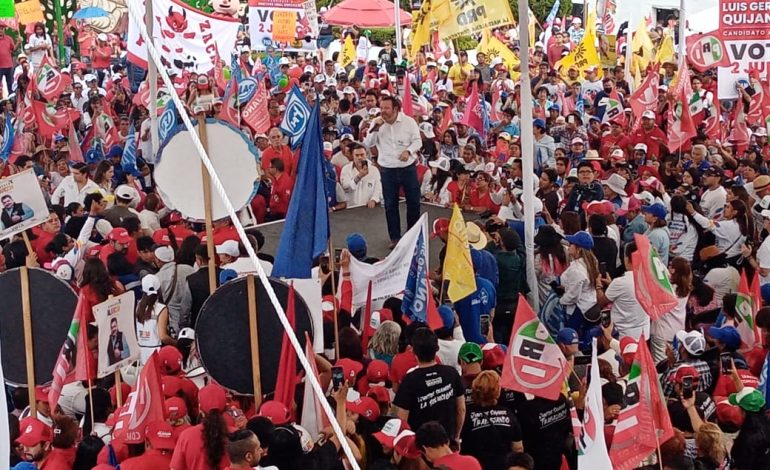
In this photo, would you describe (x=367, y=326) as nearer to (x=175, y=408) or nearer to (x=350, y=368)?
(x=350, y=368)

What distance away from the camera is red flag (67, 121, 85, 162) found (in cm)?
1487

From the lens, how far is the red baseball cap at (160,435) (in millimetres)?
6102

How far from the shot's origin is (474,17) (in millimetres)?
10602

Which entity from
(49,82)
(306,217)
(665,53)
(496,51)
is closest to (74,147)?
(49,82)

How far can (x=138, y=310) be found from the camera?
7945 mm

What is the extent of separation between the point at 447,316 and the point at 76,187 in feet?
17.5

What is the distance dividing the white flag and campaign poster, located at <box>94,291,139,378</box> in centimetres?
279

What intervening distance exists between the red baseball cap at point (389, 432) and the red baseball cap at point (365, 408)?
0.83 feet

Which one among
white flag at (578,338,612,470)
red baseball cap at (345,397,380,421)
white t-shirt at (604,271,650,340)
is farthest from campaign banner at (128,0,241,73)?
white flag at (578,338,612,470)

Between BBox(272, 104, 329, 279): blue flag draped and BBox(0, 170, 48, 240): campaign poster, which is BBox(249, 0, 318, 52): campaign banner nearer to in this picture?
BBox(0, 170, 48, 240): campaign poster

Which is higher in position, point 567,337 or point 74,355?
point 74,355

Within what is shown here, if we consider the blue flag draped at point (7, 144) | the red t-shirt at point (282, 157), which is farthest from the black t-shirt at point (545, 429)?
the blue flag draped at point (7, 144)

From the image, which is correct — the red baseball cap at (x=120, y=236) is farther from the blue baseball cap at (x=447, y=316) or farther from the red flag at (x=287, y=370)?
the red flag at (x=287, y=370)

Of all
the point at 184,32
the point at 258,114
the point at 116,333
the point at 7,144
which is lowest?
the point at 116,333
